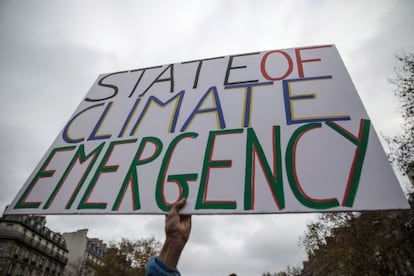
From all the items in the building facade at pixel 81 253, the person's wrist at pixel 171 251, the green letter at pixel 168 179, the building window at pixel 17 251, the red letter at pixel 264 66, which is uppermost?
the building facade at pixel 81 253

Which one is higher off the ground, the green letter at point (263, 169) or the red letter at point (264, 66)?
the red letter at point (264, 66)

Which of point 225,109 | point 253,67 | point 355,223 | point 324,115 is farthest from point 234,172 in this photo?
point 355,223

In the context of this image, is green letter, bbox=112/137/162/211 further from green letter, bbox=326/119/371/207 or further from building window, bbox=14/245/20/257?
building window, bbox=14/245/20/257

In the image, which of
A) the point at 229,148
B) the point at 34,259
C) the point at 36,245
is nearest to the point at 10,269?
the point at 34,259

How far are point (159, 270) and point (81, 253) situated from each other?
156ft

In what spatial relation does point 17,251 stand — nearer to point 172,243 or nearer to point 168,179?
point 168,179

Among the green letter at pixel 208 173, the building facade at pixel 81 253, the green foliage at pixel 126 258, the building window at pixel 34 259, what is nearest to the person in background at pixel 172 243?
the green letter at pixel 208 173

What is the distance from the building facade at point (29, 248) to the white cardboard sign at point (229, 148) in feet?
95.1

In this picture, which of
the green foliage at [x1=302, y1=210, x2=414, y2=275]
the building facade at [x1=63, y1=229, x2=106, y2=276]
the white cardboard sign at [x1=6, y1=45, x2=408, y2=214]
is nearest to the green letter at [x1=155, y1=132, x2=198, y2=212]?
the white cardboard sign at [x1=6, y1=45, x2=408, y2=214]

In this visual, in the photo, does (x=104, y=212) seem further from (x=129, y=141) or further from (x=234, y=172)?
(x=234, y=172)

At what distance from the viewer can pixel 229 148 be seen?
191 centimetres

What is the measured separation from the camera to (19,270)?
93.2 feet

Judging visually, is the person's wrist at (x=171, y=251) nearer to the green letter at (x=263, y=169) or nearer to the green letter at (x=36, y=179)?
the green letter at (x=263, y=169)

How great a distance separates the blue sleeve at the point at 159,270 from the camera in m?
1.24
